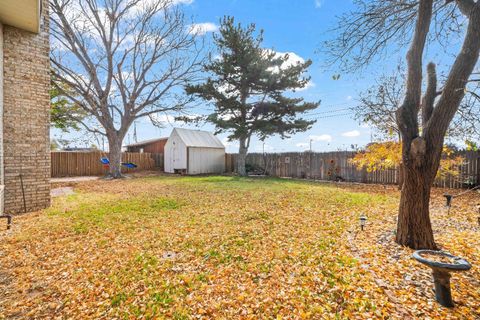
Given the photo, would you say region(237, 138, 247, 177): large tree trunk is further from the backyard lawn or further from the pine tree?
the backyard lawn

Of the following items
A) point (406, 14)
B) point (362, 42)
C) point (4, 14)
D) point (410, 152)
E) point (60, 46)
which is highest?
point (60, 46)

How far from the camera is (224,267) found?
300 centimetres

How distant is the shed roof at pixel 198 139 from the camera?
59.0 ft

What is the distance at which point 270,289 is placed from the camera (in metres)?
2.49

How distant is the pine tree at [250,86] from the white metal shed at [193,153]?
397 cm

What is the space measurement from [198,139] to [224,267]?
54.5 feet

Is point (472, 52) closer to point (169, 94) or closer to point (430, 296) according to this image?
point (430, 296)

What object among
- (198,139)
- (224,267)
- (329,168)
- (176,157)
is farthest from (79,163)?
(224,267)

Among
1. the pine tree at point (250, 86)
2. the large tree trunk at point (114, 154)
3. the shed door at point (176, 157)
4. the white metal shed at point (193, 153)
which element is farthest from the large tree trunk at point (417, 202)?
the shed door at point (176, 157)

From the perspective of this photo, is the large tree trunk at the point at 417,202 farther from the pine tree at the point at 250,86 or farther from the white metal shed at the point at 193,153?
the white metal shed at the point at 193,153

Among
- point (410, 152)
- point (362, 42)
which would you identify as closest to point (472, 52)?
point (410, 152)

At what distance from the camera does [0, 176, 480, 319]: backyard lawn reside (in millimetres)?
2203

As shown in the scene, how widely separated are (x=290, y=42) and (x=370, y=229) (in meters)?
6.29

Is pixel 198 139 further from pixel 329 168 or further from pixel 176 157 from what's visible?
pixel 329 168
